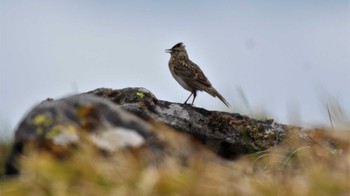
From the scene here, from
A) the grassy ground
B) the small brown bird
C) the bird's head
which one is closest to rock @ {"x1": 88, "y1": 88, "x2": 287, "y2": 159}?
the grassy ground

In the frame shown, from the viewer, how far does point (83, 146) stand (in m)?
7.53

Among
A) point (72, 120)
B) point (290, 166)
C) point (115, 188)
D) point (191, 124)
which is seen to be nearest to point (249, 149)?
point (191, 124)

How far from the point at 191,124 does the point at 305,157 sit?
9.68ft

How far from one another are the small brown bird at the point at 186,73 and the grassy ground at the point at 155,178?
767cm

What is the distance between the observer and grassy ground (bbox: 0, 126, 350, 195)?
707cm

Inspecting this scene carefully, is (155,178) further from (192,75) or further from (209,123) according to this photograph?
(192,75)

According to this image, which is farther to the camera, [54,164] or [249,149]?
[249,149]

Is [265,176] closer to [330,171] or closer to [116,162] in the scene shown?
[330,171]

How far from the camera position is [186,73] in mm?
16188

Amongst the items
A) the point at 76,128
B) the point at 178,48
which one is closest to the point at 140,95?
the point at 76,128

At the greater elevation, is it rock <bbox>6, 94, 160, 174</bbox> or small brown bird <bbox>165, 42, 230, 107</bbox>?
rock <bbox>6, 94, 160, 174</bbox>

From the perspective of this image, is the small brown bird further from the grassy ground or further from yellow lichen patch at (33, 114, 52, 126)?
the grassy ground

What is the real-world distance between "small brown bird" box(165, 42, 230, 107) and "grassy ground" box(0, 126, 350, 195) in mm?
7672

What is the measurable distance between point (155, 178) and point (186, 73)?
913 cm
